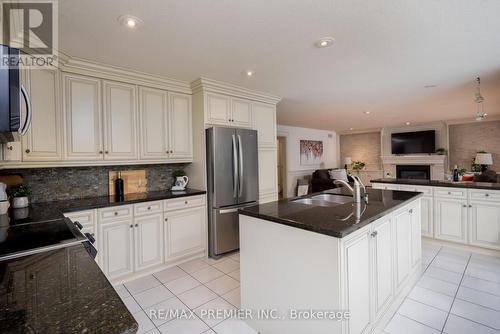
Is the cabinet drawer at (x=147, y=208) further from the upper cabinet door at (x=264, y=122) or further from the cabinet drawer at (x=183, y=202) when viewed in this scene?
the upper cabinet door at (x=264, y=122)

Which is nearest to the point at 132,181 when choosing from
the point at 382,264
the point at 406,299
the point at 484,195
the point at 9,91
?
the point at 9,91

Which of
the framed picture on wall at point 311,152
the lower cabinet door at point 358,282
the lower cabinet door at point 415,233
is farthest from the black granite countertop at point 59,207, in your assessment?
the framed picture on wall at point 311,152

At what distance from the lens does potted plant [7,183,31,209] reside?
2178 mm

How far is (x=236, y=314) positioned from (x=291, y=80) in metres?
2.71

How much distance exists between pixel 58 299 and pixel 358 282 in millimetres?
1510

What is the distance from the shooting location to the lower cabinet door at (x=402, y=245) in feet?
6.53

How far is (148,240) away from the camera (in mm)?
2676

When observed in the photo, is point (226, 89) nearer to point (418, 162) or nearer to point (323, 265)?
point (323, 265)

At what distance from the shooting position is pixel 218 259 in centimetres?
310

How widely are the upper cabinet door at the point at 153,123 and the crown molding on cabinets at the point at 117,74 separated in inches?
3.7

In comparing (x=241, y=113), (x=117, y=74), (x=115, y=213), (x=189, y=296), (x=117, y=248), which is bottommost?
(x=189, y=296)

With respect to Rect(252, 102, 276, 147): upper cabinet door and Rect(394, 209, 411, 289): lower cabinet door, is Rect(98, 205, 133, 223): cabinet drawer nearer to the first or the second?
Rect(252, 102, 276, 147): upper cabinet door

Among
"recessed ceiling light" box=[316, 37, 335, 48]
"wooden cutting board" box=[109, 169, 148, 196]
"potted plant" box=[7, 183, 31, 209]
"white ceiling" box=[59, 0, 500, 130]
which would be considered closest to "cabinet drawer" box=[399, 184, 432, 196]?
"white ceiling" box=[59, 0, 500, 130]

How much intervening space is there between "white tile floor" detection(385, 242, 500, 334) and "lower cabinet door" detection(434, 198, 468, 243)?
0.35 metres
